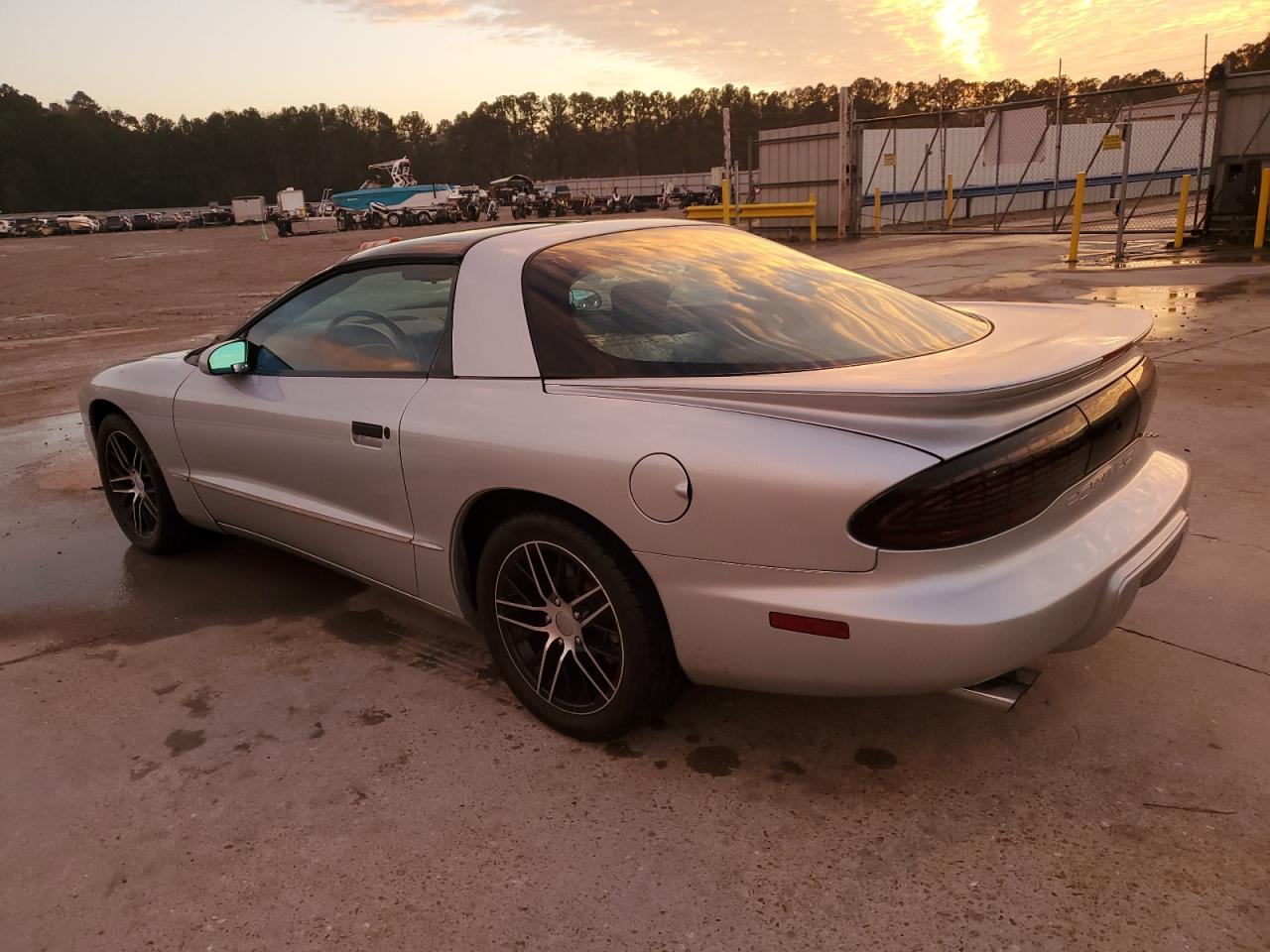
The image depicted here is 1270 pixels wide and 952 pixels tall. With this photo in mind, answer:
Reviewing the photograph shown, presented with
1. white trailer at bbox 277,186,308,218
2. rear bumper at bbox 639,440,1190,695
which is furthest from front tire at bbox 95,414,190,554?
white trailer at bbox 277,186,308,218

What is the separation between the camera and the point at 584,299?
8.98ft

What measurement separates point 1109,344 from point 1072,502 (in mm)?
584

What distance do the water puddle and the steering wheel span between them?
726 centimetres

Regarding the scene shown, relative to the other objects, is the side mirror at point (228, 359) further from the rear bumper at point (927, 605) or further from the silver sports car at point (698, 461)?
the rear bumper at point (927, 605)

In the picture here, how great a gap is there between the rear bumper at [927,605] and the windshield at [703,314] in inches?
23.5

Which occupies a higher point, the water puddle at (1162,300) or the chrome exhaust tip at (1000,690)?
the chrome exhaust tip at (1000,690)

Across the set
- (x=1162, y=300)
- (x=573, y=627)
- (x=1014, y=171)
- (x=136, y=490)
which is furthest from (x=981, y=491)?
(x=1014, y=171)

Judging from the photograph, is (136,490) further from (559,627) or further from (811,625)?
(811,625)

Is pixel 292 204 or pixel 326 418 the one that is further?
pixel 292 204

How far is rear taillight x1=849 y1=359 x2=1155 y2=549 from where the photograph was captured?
1983 millimetres

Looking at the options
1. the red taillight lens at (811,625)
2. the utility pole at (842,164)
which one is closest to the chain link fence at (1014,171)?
the utility pole at (842,164)

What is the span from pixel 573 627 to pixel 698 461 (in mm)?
698

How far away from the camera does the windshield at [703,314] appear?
2521 millimetres

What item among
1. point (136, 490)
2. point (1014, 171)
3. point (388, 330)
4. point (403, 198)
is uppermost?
point (403, 198)
